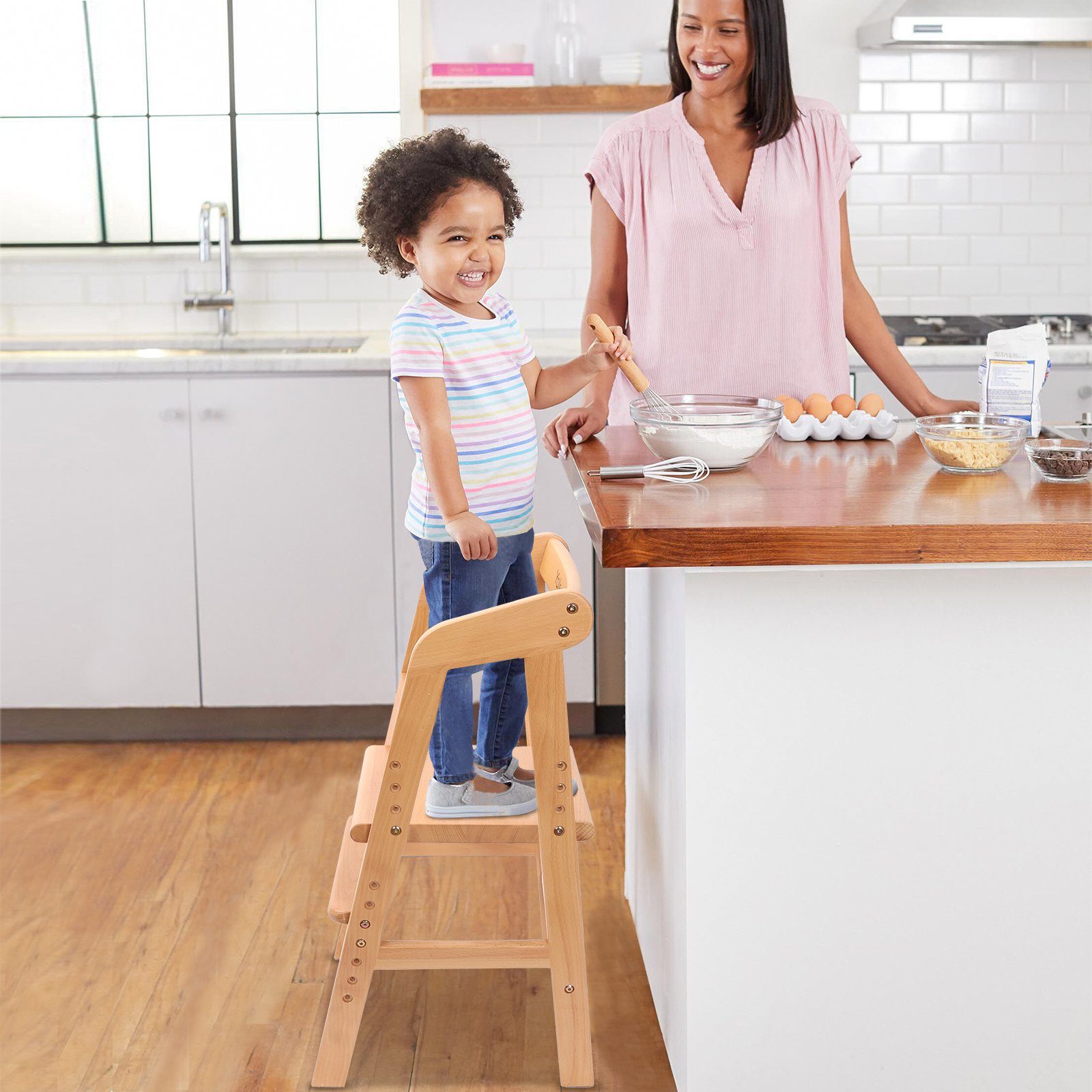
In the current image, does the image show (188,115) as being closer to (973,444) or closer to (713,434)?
(713,434)

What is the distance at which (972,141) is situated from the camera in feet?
13.1

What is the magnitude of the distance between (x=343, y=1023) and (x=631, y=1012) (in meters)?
0.51

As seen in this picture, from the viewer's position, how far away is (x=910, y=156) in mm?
4004

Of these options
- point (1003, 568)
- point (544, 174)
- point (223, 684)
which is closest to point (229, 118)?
point (544, 174)

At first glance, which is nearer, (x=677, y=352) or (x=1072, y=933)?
(x=1072, y=933)

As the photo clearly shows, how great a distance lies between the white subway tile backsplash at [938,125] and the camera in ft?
13.1

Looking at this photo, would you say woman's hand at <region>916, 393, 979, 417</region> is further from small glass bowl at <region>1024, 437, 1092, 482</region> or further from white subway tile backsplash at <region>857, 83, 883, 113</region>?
white subway tile backsplash at <region>857, 83, 883, 113</region>

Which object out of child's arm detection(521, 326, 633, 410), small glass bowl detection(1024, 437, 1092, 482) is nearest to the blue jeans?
child's arm detection(521, 326, 633, 410)

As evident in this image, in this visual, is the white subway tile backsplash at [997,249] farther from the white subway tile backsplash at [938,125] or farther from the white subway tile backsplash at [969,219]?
the white subway tile backsplash at [938,125]

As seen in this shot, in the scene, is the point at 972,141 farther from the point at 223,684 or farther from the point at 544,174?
the point at 223,684

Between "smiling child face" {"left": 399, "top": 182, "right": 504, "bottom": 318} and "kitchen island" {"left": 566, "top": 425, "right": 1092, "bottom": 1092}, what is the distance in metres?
0.42

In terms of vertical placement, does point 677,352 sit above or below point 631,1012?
above

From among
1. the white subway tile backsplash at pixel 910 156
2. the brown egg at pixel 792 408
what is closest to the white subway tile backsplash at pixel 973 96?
the white subway tile backsplash at pixel 910 156

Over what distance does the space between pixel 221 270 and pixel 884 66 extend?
204 centimetres
